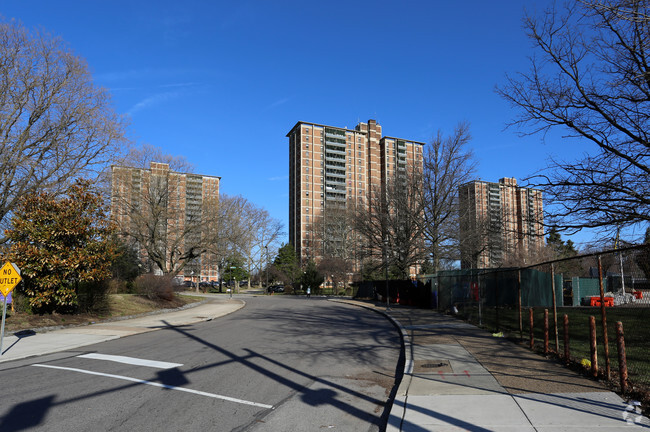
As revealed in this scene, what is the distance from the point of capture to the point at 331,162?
12781 cm

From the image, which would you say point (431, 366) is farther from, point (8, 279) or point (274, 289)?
point (274, 289)

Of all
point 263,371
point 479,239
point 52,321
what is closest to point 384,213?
point 479,239

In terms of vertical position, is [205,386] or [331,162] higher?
[331,162]

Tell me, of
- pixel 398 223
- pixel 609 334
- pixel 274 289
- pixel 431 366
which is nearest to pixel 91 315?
pixel 431 366

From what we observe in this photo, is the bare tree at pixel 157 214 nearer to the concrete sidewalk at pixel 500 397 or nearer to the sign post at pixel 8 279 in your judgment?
the sign post at pixel 8 279

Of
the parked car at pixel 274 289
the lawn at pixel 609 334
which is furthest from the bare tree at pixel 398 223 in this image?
the parked car at pixel 274 289

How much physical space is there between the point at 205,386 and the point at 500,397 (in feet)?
16.3

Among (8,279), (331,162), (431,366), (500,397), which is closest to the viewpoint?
(500,397)

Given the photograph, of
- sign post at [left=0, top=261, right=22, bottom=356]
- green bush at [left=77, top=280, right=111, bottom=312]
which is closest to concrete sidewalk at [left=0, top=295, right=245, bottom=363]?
sign post at [left=0, top=261, right=22, bottom=356]

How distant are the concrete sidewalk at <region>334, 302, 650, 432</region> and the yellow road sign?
11.0m

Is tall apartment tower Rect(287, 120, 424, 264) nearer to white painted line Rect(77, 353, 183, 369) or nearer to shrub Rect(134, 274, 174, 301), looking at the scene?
shrub Rect(134, 274, 174, 301)

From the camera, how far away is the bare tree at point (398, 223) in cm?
3603

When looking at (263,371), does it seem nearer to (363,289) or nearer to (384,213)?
(384,213)

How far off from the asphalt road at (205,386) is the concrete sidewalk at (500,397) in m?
0.59
